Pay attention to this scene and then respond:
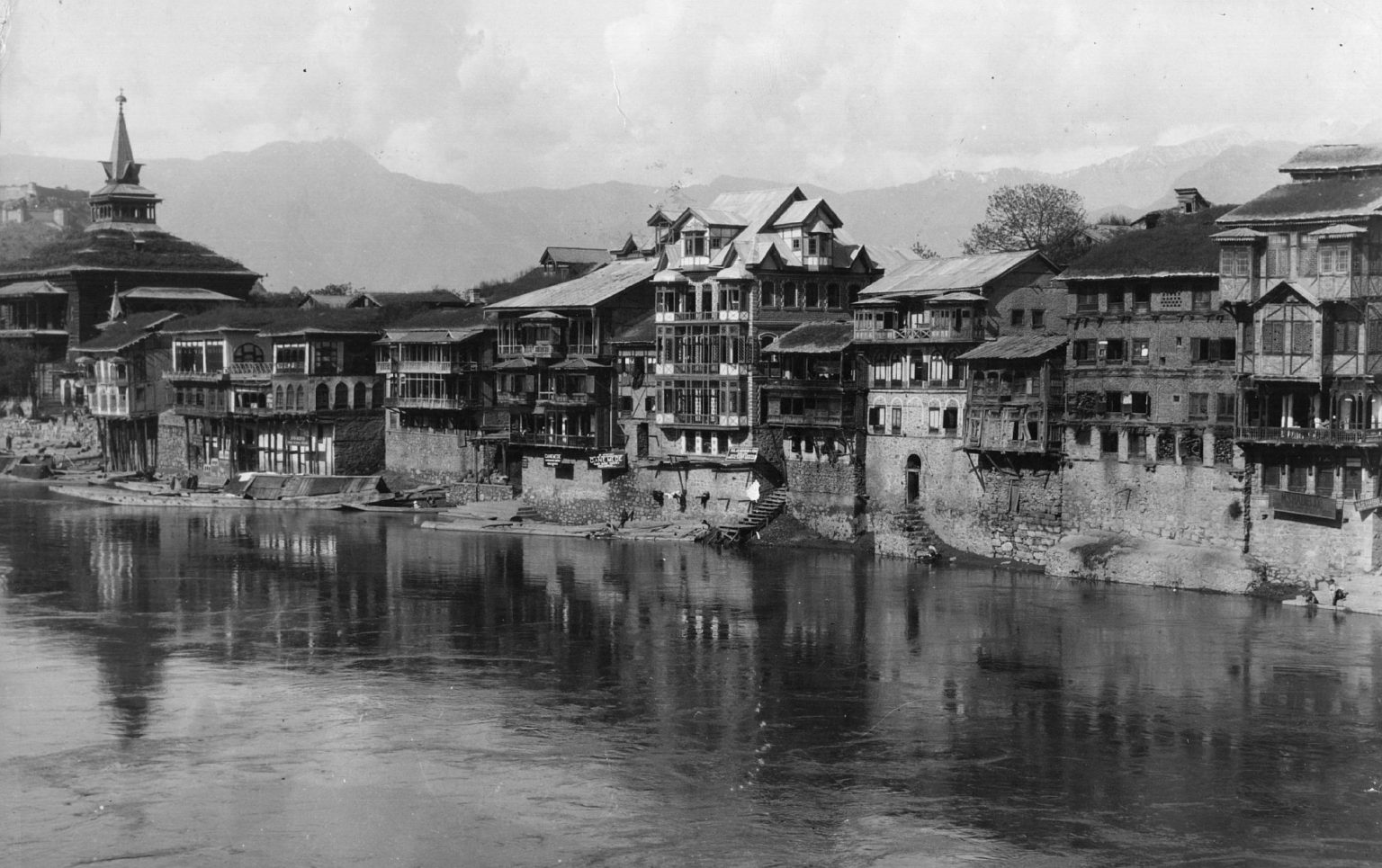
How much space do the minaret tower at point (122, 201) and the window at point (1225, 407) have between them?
4517 inches

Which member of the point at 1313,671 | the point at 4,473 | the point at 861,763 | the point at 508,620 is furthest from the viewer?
the point at 4,473

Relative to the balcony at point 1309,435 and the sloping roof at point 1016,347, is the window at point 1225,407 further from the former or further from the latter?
the sloping roof at point 1016,347

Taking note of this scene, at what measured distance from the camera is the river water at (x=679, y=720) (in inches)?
1513

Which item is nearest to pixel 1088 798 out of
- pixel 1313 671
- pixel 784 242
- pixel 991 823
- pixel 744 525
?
pixel 991 823

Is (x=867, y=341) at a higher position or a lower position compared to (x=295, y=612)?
higher

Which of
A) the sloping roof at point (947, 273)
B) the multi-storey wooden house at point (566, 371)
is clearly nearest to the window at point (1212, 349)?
the sloping roof at point (947, 273)

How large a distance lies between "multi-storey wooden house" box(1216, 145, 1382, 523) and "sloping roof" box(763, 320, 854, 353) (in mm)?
20341

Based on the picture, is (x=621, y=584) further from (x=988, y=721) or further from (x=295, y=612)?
(x=988, y=721)

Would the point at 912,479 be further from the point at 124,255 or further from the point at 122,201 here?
the point at 122,201

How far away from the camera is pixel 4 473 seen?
401 ft

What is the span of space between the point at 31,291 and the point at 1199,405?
10714cm

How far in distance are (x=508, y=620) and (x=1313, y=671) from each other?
93.0ft

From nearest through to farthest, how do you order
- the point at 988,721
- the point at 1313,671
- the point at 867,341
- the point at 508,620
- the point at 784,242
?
1. the point at 988,721
2. the point at 1313,671
3. the point at 508,620
4. the point at 867,341
5. the point at 784,242

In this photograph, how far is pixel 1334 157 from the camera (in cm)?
6259
